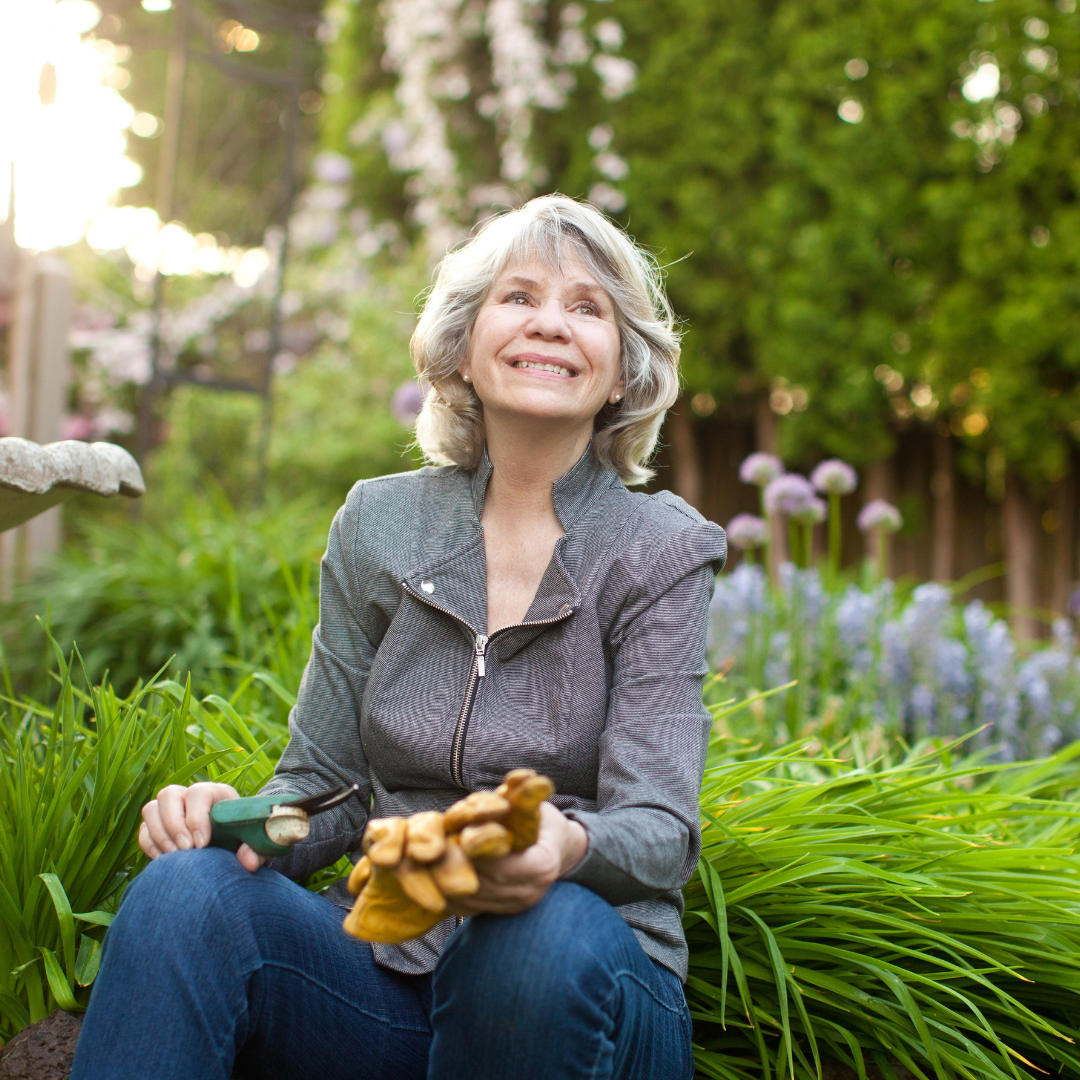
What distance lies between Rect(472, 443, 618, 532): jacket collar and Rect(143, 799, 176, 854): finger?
59cm

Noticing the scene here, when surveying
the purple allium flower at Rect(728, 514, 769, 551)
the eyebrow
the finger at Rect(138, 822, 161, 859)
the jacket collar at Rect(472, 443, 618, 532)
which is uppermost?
the eyebrow

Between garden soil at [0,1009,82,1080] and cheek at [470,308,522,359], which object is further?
cheek at [470,308,522,359]

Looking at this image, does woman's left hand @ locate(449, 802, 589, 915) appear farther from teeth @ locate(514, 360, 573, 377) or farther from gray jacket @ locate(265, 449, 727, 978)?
teeth @ locate(514, 360, 573, 377)

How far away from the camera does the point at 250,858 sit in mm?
1191

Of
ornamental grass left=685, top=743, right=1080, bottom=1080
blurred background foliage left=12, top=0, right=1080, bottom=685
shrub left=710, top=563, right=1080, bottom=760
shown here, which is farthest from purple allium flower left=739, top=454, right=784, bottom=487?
blurred background foliage left=12, top=0, right=1080, bottom=685

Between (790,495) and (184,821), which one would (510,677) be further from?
(790,495)

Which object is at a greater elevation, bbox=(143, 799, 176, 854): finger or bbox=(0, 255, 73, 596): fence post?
bbox=(0, 255, 73, 596): fence post

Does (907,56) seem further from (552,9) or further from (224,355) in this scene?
(224,355)

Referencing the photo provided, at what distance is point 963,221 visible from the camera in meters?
6.46

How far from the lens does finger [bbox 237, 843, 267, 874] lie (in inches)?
46.9

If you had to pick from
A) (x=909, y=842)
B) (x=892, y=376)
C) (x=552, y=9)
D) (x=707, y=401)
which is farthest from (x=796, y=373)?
(x=909, y=842)

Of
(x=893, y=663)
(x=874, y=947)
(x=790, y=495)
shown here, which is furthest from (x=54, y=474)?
(x=893, y=663)

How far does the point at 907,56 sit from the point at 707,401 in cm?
275

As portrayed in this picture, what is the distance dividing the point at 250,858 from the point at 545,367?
2.49ft
